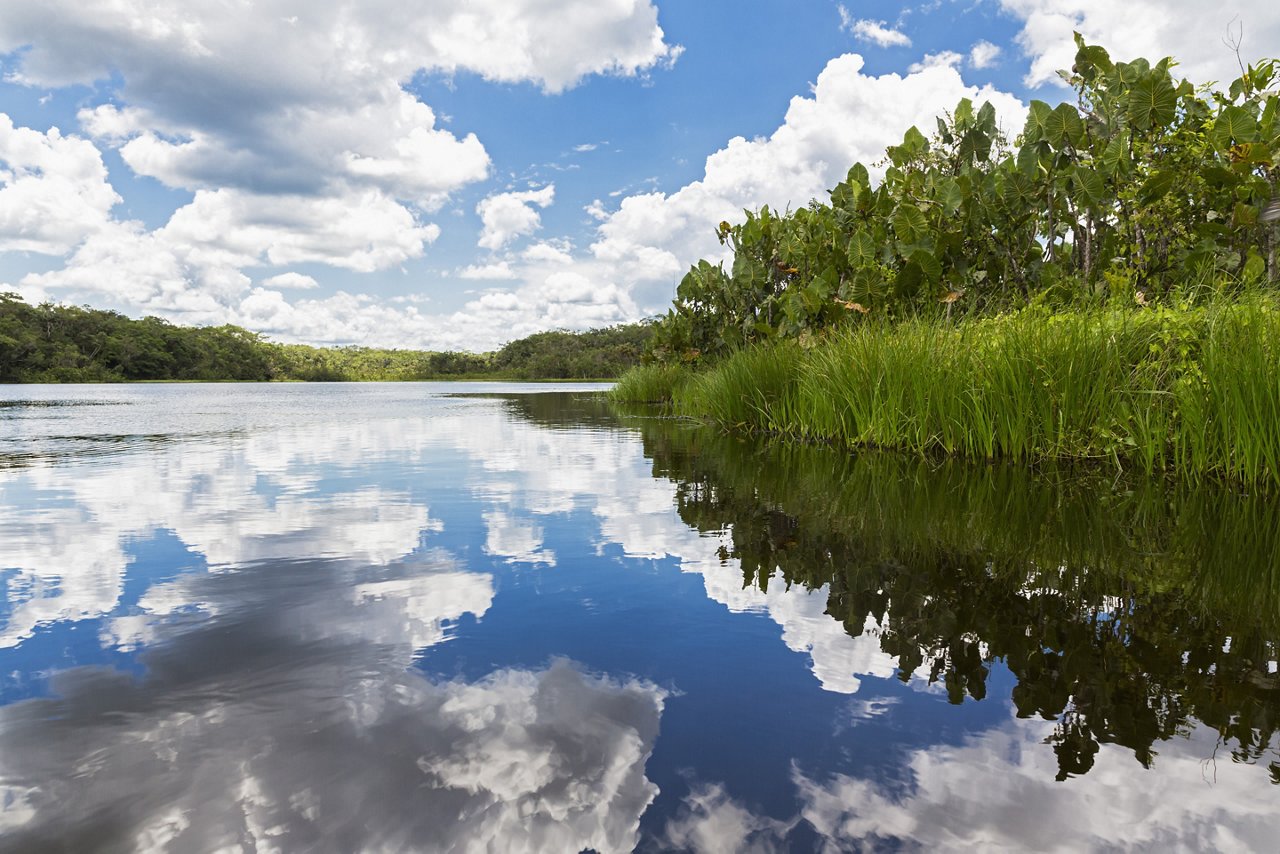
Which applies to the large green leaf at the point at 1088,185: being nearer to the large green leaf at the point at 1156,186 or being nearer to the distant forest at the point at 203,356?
the large green leaf at the point at 1156,186

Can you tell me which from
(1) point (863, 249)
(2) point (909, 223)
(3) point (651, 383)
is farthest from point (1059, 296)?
(3) point (651, 383)

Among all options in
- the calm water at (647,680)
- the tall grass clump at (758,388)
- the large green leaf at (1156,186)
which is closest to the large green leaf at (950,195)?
the large green leaf at (1156,186)

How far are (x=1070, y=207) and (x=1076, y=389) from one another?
486cm

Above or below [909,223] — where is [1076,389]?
below

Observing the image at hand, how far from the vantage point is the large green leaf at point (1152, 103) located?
9477 millimetres

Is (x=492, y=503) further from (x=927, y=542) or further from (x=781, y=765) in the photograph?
(x=781, y=765)

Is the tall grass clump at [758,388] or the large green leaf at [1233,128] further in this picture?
the tall grass clump at [758,388]

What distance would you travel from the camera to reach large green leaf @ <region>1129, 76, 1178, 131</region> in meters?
9.48

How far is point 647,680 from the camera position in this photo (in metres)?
2.49

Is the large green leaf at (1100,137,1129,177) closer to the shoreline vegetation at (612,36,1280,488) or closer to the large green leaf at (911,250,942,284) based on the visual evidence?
the shoreline vegetation at (612,36,1280,488)

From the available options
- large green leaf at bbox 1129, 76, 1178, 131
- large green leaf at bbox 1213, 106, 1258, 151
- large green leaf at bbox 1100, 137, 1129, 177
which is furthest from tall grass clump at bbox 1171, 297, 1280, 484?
large green leaf at bbox 1129, 76, 1178, 131

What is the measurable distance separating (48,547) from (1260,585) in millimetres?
7070

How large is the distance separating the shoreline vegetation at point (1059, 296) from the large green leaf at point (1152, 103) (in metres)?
0.03

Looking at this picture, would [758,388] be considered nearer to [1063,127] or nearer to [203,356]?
[1063,127]
